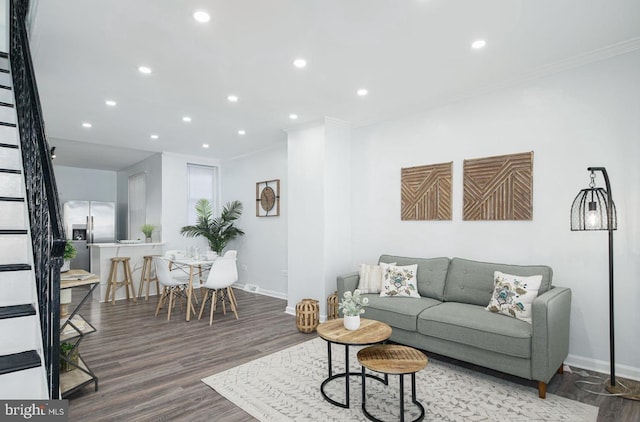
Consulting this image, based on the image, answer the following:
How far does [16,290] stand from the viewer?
1985 mm

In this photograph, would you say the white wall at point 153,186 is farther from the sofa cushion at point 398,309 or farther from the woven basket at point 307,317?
the sofa cushion at point 398,309

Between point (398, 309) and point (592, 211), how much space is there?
1.86 meters

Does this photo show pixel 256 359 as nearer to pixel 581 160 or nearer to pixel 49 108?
pixel 581 160

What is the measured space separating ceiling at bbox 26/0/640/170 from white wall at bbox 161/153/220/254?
236 centimetres

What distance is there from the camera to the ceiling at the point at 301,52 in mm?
2408

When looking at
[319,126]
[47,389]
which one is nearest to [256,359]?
[47,389]

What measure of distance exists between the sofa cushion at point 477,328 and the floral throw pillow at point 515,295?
0.08 meters

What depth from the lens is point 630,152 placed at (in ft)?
9.66

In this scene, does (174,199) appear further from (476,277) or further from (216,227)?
(476,277)

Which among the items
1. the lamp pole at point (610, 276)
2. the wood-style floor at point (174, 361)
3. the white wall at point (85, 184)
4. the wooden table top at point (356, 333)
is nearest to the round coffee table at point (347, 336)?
the wooden table top at point (356, 333)

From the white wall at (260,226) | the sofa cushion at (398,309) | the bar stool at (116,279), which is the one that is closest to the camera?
the sofa cushion at (398,309)

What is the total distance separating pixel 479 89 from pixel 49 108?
5.14m

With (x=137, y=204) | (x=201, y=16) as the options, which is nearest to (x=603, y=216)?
(x=201, y=16)

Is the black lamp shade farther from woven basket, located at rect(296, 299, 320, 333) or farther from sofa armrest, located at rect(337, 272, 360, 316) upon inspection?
woven basket, located at rect(296, 299, 320, 333)
